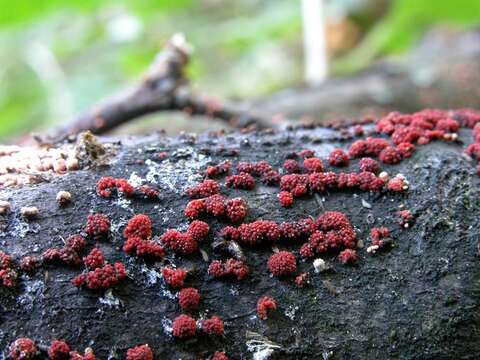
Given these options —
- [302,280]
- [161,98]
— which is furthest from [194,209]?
[161,98]

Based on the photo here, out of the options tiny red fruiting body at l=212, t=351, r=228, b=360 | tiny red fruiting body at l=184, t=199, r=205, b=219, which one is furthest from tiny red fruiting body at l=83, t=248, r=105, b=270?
tiny red fruiting body at l=212, t=351, r=228, b=360

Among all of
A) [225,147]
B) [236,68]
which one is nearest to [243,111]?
[225,147]

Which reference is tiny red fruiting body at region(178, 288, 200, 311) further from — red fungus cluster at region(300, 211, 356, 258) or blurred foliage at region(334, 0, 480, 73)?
blurred foliage at region(334, 0, 480, 73)

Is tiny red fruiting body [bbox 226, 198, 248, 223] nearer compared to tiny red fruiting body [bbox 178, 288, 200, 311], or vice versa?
tiny red fruiting body [bbox 178, 288, 200, 311]

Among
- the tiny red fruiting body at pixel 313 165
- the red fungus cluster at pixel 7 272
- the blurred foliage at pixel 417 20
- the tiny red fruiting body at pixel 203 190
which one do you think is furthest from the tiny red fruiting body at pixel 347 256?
the blurred foliage at pixel 417 20

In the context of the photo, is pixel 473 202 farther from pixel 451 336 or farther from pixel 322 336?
pixel 322 336
